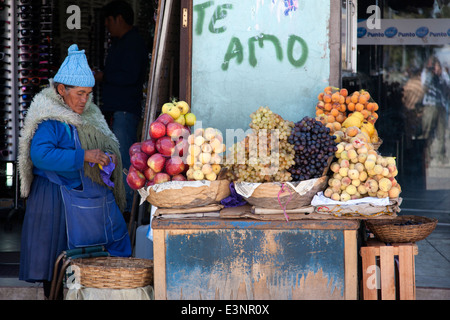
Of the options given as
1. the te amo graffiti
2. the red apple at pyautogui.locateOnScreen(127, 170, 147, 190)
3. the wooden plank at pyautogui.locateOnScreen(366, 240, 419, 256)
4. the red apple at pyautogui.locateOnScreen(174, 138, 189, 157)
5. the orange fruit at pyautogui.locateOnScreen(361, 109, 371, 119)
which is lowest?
the wooden plank at pyautogui.locateOnScreen(366, 240, 419, 256)

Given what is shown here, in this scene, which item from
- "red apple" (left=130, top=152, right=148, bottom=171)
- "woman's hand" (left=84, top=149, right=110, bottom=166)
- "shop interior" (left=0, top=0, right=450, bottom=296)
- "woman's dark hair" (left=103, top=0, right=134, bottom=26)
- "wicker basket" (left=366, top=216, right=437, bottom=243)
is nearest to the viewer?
"red apple" (left=130, top=152, right=148, bottom=171)

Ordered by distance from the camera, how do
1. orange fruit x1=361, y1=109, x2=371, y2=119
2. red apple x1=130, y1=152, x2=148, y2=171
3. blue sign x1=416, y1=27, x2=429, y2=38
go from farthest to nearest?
blue sign x1=416, y1=27, x2=429, y2=38
orange fruit x1=361, y1=109, x2=371, y2=119
red apple x1=130, y1=152, x2=148, y2=171

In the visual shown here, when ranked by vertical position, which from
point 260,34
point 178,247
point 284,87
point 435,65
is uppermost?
point 435,65

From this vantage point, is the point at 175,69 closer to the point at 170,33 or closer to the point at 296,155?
the point at 170,33

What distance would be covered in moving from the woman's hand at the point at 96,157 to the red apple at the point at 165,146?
1.60 ft

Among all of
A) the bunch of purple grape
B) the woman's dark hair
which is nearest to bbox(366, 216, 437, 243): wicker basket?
the bunch of purple grape

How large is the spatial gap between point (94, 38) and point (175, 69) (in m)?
3.06

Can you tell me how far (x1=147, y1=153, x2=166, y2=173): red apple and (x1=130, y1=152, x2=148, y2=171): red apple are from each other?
0.19ft

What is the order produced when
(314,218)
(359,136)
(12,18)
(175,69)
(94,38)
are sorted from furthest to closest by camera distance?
(94,38)
(12,18)
(175,69)
(359,136)
(314,218)

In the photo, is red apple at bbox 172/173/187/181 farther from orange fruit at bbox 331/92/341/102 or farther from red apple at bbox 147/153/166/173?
orange fruit at bbox 331/92/341/102

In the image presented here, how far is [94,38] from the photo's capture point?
752 centimetres

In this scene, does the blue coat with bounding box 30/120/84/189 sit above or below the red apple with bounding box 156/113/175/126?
A: below

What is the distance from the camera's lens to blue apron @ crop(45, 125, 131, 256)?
12.3ft
